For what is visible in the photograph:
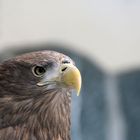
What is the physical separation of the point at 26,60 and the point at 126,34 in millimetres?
2524

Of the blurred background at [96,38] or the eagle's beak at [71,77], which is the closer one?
the eagle's beak at [71,77]

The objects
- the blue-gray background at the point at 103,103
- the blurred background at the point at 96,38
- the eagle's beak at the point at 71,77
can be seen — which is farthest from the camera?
the blurred background at the point at 96,38

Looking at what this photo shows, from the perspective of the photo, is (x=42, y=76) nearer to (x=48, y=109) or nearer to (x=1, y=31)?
(x=48, y=109)

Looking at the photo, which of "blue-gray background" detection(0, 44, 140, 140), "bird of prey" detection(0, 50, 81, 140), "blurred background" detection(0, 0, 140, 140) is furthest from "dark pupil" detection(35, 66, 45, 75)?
"blurred background" detection(0, 0, 140, 140)

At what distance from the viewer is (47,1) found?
211 inches

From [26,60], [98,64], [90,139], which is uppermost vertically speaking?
[26,60]

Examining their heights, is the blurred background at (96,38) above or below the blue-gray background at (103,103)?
above

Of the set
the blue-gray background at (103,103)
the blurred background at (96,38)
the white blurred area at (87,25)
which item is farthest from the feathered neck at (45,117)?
the white blurred area at (87,25)

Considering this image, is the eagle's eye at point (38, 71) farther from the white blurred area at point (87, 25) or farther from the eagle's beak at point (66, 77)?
the white blurred area at point (87, 25)

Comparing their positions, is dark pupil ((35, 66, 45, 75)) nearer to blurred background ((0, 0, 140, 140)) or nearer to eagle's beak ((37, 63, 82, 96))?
eagle's beak ((37, 63, 82, 96))

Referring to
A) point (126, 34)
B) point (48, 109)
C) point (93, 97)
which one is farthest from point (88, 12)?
point (48, 109)

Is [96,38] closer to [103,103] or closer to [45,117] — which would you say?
[103,103]

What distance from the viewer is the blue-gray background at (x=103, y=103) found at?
453cm

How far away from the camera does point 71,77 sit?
2.71m
